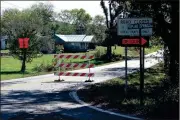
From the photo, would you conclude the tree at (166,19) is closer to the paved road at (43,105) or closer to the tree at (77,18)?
the paved road at (43,105)

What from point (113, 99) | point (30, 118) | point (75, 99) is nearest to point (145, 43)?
point (113, 99)

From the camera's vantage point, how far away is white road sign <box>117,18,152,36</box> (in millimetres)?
10672

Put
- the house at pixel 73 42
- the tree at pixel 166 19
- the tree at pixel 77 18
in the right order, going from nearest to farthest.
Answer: the tree at pixel 166 19 < the house at pixel 73 42 < the tree at pixel 77 18

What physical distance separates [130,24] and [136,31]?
31 cm

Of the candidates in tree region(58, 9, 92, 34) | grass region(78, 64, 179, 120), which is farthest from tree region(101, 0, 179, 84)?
tree region(58, 9, 92, 34)

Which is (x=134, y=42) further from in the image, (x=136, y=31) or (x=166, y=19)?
(x=166, y=19)

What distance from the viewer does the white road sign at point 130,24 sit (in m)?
10.7

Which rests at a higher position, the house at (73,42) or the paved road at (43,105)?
the house at (73,42)

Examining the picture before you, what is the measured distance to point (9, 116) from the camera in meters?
9.39

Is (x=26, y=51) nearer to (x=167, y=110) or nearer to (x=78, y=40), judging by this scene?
(x=167, y=110)

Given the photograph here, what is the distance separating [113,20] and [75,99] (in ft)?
119

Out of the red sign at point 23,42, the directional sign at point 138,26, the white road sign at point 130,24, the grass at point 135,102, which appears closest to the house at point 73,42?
the red sign at point 23,42

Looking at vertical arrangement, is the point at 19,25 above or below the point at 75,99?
above

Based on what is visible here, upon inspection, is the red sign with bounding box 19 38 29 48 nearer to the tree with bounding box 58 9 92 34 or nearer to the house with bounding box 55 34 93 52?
the house with bounding box 55 34 93 52
